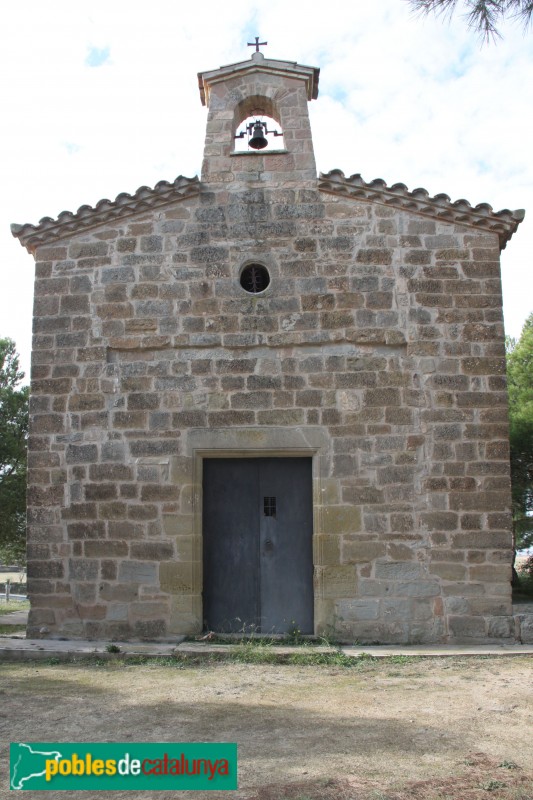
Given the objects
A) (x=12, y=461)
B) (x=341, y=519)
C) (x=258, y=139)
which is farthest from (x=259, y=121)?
(x=12, y=461)

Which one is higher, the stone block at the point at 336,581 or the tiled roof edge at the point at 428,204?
the tiled roof edge at the point at 428,204

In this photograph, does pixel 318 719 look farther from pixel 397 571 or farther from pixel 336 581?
pixel 397 571

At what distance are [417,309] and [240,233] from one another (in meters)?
2.24

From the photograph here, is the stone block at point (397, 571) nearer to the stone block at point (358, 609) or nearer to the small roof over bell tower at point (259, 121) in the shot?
the stone block at point (358, 609)

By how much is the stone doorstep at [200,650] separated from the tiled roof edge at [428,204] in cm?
456

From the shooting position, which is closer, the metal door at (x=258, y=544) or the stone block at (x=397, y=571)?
the stone block at (x=397, y=571)

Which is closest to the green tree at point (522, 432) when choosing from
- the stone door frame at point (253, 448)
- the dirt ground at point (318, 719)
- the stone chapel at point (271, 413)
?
the stone chapel at point (271, 413)

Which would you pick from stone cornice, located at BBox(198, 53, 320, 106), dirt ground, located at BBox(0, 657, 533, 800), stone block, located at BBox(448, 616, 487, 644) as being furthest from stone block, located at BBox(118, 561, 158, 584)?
stone cornice, located at BBox(198, 53, 320, 106)

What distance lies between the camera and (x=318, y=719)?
5027 millimetres

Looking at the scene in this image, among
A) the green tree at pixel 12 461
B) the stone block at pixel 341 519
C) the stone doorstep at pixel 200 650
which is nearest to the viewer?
the stone doorstep at pixel 200 650

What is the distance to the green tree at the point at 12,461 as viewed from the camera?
1608 cm

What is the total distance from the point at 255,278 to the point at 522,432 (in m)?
5.88

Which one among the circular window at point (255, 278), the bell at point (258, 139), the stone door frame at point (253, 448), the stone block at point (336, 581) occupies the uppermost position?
the bell at point (258, 139)

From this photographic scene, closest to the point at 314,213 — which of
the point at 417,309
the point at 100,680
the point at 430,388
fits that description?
the point at 417,309
